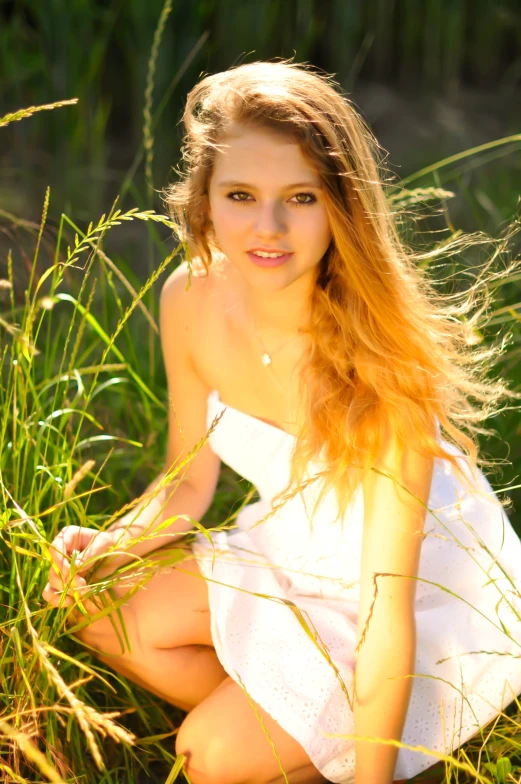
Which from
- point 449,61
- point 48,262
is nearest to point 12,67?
point 48,262

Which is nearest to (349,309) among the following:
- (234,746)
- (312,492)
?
(312,492)

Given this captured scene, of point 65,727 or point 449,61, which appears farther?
point 449,61

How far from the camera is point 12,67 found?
3.21 metres

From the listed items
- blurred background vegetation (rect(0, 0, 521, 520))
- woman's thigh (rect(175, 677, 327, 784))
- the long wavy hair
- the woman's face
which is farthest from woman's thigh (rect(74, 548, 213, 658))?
blurred background vegetation (rect(0, 0, 521, 520))

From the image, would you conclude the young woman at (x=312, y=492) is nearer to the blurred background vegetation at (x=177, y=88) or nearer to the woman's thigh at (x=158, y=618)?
the woman's thigh at (x=158, y=618)

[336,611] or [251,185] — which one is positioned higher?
[251,185]

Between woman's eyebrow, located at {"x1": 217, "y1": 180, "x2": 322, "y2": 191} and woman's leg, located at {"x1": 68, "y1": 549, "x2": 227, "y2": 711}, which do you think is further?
woman's leg, located at {"x1": 68, "y1": 549, "x2": 227, "y2": 711}

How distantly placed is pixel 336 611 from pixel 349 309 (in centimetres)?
50

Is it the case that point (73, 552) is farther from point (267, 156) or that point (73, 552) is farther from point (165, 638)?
point (267, 156)

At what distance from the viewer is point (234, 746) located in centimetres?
147

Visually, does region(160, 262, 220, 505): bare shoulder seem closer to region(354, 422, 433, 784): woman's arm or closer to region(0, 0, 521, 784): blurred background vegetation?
region(0, 0, 521, 784): blurred background vegetation

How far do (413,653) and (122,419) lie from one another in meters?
1.09

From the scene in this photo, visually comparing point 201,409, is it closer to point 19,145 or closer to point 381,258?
A: point 381,258

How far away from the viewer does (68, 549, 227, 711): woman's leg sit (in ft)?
5.31
